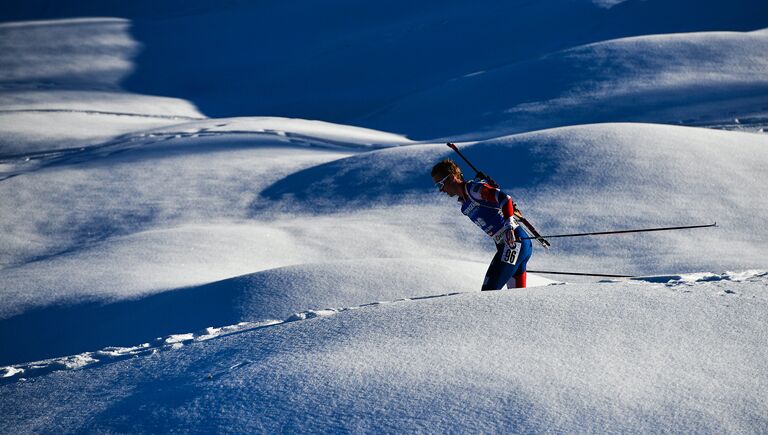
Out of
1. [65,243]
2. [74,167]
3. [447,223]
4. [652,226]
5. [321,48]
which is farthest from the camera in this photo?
[321,48]

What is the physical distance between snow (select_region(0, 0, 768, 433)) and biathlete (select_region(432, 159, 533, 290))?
15.1 inches

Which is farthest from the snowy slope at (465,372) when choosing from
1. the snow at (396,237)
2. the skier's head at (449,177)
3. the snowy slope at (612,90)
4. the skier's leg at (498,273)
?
the snowy slope at (612,90)

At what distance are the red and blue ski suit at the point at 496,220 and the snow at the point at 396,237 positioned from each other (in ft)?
1.30

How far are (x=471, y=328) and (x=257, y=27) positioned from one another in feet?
105

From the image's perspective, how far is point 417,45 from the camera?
2745 cm

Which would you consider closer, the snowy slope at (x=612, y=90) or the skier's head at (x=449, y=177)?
the skier's head at (x=449, y=177)

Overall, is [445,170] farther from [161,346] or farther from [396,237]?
[396,237]

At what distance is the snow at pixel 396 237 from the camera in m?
3.41

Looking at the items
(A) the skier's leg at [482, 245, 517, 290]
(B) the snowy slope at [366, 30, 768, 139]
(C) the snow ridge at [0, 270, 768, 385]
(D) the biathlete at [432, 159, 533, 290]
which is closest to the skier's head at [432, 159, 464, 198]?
(D) the biathlete at [432, 159, 533, 290]

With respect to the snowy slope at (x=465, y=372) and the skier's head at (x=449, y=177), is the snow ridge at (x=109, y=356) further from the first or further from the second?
the skier's head at (x=449, y=177)

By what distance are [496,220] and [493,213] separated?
0.17 ft

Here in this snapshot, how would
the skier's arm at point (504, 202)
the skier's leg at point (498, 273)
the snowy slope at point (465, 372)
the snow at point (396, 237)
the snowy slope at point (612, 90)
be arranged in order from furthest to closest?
the snowy slope at point (612, 90) → the skier's leg at point (498, 273) → the skier's arm at point (504, 202) → the snow at point (396, 237) → the snowy slope at point (465, 372)

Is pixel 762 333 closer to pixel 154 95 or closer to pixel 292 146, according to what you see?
pixel 292 146

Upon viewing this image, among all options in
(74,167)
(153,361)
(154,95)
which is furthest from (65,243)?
(154,95)
